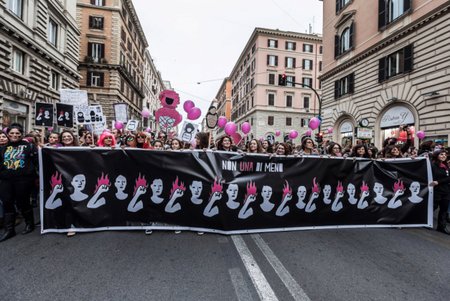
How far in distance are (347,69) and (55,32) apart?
23.1 metres

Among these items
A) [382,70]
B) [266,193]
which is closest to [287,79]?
[382,70]

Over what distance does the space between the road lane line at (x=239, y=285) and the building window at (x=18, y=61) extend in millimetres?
18255

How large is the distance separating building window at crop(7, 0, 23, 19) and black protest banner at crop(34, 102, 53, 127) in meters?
12.0

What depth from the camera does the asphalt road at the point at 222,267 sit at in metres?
2.70

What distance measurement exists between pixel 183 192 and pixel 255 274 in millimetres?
1880

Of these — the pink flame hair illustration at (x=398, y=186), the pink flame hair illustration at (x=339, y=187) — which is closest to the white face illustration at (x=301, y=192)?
the pink flame hair illustration at (x=339, y=187)

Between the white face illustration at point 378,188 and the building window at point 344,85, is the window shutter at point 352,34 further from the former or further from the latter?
the white face illustration at point 378,188

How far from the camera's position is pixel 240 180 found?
4.54 metres

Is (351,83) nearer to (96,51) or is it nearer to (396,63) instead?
(396,63)

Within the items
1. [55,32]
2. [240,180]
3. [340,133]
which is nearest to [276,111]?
[340,133]

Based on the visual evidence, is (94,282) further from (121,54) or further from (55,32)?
(121,54)

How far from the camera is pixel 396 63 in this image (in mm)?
17047

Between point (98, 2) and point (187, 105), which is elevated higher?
point (98, 2)

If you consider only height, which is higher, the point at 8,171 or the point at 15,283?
the point at 8,171
